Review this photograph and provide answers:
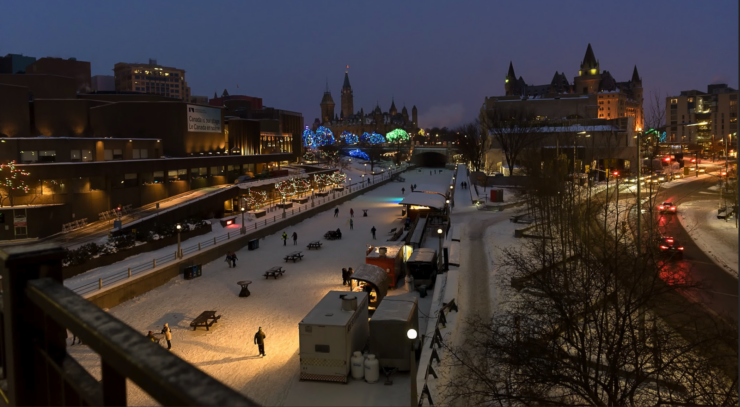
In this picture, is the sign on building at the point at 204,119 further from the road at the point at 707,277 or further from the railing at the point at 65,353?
the railing at the point at 65,353

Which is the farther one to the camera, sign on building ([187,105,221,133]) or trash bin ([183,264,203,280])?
sign on building ([187,105,221,133])

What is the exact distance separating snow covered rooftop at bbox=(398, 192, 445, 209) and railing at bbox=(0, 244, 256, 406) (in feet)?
135

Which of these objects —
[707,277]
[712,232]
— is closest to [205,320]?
[707,277]

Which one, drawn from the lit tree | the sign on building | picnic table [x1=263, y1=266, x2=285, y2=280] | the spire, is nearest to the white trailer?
picnic table [x1=263, y1=266, x2=285, y2=280]

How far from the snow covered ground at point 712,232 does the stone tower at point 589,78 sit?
124 m

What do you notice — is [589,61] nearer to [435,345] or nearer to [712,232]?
[712,232]

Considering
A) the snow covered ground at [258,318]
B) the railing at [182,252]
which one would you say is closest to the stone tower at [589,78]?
the railing at [182,252]

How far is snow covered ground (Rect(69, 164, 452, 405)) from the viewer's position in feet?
50.2

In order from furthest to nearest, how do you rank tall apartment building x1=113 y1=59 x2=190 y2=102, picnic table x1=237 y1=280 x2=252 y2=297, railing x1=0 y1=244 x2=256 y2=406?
tall apartment building x1=113 y1=59 x2=190 y2=102 → picnic table x1=237 y1=280 x2=252 y2=297 → railing x1=0 y1=244 x2=256 y2=406

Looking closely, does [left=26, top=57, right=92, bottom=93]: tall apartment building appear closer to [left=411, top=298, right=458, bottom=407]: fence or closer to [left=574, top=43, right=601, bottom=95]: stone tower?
[left=411, top=298, right=458, bottom=407]: fence

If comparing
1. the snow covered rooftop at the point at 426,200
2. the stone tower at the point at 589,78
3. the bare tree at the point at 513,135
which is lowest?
the snow covered rooftop at the point at 426,200

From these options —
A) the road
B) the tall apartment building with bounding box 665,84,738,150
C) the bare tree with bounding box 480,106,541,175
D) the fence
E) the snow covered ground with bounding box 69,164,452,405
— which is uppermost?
the tall apartment building with bounding box 665,84,738,150

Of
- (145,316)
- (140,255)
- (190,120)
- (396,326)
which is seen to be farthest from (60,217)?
(396,326)

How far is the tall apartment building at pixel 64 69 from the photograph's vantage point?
237 ft
